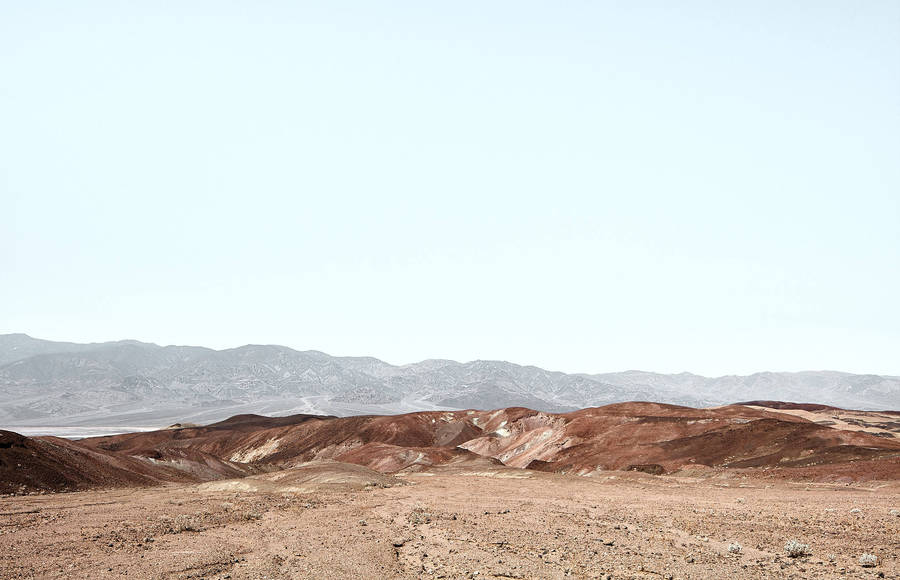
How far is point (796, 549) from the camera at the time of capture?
20516 millimetres

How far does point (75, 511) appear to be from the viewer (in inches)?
1310

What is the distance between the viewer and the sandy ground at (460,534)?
19.9 metres

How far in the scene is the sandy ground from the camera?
19875 millimetres

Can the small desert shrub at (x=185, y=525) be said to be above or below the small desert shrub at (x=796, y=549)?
below

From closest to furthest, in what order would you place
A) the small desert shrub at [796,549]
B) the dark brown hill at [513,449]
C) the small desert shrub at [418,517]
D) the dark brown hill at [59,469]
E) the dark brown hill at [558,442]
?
the small desert shrub at [796,549] < the small desert shrub at [418,517] < the dark brown hill at [59,469] < the dark brown hill at [513,449] < the dark brown hill at [558,442]

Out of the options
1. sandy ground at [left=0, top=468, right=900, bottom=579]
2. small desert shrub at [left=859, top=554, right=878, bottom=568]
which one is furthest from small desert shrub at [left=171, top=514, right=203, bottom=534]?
small desert shrub at [left=859, top=554, right=878, bottom=568]

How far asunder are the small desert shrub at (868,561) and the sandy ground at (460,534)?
12.7 inches

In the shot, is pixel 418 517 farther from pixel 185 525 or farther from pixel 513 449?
pixel 513 449

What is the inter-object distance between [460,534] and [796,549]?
517 inches

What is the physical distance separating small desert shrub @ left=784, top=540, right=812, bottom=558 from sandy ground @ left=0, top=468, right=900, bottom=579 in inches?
9.1

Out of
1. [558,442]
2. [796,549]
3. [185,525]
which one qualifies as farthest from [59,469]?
[558,442]

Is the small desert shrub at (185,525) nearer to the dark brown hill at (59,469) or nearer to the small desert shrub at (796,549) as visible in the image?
the dark brown hill at (59,469)

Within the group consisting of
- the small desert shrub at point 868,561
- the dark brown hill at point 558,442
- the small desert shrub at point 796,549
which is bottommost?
the dark brown hill at point 558,442

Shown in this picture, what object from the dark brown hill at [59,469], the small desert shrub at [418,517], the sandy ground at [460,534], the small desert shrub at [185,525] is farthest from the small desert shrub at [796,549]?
the dark brown hill at [59,469]
